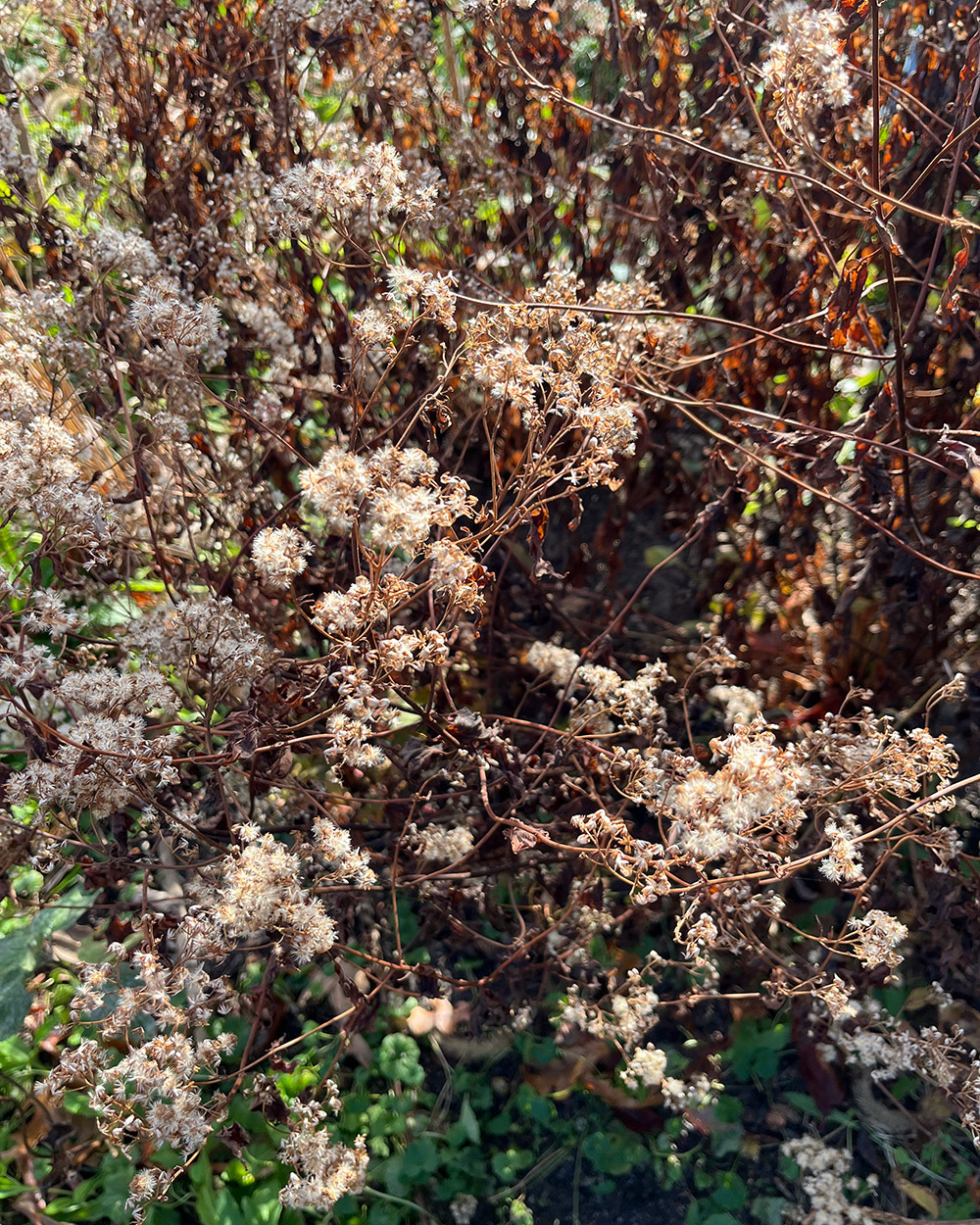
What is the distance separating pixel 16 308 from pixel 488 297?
0.91 meters

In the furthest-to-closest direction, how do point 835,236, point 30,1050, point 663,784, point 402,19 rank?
1. point 402,19
2. point 835,236
3. point 30,1050
4. point 663,784

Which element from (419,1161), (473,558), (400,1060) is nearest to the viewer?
(473,558)

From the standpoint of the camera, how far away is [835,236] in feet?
6.45

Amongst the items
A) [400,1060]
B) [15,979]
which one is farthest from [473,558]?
[15,979]

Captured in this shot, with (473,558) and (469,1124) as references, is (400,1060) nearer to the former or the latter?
(469,1124)

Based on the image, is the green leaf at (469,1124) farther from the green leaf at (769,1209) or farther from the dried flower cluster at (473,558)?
the green leaf at (769,1209)

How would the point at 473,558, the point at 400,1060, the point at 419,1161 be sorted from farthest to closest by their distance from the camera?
the point at 400,1060 → the point at 419,1161 → the point at 473,558

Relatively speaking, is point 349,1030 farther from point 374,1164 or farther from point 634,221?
point 634,221

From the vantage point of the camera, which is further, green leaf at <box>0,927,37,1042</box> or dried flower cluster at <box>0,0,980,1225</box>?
green leaf at <box>0,927,37,1042</box>

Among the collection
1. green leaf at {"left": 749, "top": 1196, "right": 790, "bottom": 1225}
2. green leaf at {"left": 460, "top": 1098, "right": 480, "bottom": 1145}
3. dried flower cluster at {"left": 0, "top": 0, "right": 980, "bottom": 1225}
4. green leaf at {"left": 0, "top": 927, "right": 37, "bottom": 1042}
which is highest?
dried flower cluster at {"left": 0, "top": 0, "right": 980, "bottom": 1225}

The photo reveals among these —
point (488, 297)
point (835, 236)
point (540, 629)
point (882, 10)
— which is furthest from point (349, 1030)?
point (882, 10)

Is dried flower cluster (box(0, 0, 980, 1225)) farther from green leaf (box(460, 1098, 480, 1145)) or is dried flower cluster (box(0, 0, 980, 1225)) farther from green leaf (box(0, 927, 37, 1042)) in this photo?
green leaf (box(460, 1098, 480, 1145))

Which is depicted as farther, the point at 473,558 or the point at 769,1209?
the point at 769,1209

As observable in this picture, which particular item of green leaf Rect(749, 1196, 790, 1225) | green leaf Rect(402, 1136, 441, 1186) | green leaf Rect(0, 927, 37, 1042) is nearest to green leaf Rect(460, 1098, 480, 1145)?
green leaf Rect(402, 1136, 441, 1186)
